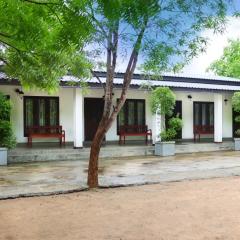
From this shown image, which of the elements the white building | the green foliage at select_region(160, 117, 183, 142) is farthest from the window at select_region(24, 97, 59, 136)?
the green foliage at select_region(160, 117, 183, 142)

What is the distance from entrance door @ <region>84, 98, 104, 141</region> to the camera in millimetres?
21469

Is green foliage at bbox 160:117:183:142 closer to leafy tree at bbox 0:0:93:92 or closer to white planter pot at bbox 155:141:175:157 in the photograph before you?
white planter pot at bbox 155:141:175:157

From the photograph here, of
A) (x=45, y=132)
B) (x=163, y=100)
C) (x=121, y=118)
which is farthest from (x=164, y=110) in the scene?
(x=45, y=132)

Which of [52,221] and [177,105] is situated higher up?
[177,105]

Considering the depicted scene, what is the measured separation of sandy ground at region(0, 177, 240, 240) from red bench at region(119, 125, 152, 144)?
10.2 meters

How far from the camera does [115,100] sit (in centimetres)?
2186

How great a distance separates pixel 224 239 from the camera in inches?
264

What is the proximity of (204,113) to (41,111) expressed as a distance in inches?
351

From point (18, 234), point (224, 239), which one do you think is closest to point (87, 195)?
point (18, 234)

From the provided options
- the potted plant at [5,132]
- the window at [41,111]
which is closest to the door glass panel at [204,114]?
the window at [41,111]

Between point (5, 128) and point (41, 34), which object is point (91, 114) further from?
point (41, 34)

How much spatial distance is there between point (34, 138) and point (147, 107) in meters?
5.85

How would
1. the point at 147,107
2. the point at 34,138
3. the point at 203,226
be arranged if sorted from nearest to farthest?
the point at 203,226 → the point at 34,138 → the point at 147,107

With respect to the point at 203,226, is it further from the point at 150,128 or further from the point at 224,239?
the point at 150,128
